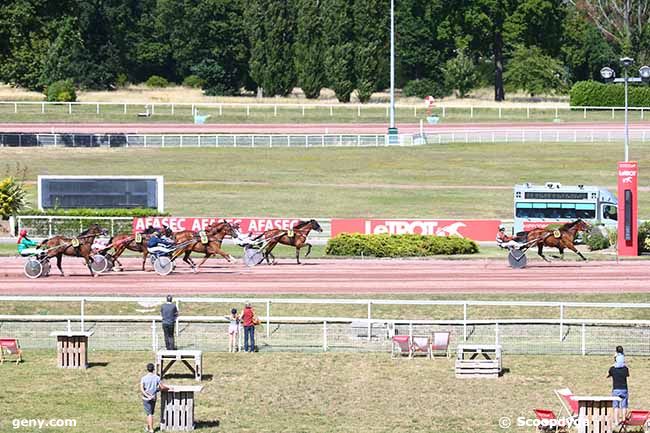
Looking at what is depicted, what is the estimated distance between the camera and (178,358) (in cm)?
2333

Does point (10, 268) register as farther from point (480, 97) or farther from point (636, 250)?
point (480, 97)

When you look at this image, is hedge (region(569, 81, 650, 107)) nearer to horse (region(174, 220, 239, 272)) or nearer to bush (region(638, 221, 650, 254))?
bush (region(638, 221, 650, 254))

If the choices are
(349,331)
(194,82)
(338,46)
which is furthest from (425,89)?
(349,331)

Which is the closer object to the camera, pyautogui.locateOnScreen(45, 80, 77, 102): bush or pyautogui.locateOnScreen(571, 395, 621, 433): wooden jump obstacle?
pyautogui.locateOnScreen(571, 395, 621, 433): wooden jump obstacle

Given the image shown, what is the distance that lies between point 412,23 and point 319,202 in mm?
50736

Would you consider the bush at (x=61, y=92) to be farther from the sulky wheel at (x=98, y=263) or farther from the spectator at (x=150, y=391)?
the spectator at (x=150, y=391)

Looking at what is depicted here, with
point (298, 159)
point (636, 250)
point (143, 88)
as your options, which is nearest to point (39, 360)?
point (636, 250)

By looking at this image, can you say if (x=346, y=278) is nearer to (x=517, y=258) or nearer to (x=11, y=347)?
(x=517, y=258)

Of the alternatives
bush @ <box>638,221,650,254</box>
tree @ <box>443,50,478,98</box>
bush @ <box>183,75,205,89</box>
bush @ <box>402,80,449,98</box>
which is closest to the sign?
bush @ <box>638,221,650,254</box>

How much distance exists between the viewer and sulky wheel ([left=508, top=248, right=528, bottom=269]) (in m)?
35.2

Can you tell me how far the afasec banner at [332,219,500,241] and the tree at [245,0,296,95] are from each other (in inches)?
1975

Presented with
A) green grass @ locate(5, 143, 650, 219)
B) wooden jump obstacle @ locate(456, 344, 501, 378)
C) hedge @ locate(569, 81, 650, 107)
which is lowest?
wooden jump obstacle @ locate(456, 344, 501, 378)

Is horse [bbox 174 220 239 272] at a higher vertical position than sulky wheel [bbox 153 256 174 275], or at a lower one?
higher

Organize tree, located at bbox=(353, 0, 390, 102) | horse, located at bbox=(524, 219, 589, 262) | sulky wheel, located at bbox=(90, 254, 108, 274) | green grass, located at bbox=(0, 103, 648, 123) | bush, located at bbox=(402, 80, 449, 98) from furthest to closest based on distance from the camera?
bush, located at bbox=(402, 80, 449, 98)
tree, located at bbox=(353, 0, 390, 102)
green grass, located at bbox=(0, 103, 648, 123)
horse, located at bbox=(524, 219, 589, 262)
sulky wheel, located at bbox=(90, 254, 108, 274)
